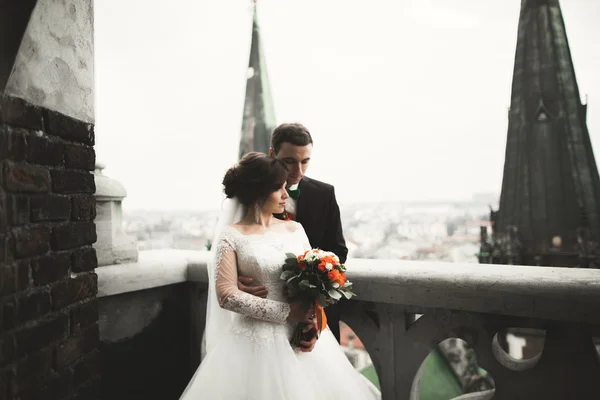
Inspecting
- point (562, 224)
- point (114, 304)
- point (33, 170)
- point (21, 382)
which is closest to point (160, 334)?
point (114, 304)

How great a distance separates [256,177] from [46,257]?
0.94 meters

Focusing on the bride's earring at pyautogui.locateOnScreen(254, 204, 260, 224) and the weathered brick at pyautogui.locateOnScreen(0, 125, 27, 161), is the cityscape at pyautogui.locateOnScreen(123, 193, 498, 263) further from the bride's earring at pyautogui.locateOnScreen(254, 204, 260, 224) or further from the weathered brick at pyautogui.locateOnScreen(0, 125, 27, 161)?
the weathered brick at pyautogui.locateOnScreen(0, 125, 27, 161)

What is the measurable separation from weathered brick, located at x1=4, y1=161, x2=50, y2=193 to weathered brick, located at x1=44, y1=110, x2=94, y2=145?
0.53 feet

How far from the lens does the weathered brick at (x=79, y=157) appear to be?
147 centimetres

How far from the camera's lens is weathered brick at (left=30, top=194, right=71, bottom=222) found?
1.29 m

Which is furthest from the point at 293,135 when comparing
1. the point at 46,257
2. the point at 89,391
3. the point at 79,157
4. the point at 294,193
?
the point at 89,391

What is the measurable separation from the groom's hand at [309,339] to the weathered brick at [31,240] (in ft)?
3.73

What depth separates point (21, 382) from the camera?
1.21 meters

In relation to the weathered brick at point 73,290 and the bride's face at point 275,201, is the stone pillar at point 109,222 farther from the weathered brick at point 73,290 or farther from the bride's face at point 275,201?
the bride's face at point 275,201

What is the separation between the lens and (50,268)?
4.43 ft

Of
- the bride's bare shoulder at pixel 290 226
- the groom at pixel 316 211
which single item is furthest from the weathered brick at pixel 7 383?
→ the groom at pixel 316 211

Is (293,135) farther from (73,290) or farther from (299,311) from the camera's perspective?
(73,290)

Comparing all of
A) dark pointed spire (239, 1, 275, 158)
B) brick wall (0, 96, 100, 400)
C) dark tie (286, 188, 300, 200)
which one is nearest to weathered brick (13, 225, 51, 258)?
brick wall (0, 96, 100, 400)

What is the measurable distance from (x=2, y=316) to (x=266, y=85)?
1699 cm
